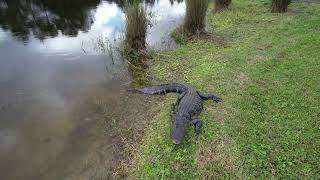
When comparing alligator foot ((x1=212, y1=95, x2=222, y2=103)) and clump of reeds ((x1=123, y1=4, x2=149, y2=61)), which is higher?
clump of reeds ((x1=123, y1=4, x2=149, y2=61))

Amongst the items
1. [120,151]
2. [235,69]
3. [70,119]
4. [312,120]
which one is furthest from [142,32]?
[312,120]

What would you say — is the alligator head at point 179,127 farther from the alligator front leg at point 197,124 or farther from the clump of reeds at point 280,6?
the clump of reeds at point 280,6

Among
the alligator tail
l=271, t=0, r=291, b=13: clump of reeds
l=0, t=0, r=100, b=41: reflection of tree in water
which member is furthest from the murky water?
l=271, t=0, r=291, b=13: clump of reeds

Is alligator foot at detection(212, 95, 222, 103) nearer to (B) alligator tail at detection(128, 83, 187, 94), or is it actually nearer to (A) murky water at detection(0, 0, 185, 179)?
(B) alligator tail at detection(128, 83, 187, 94)

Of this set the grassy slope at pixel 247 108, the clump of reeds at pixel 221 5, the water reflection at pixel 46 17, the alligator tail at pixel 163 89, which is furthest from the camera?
the clump of reeds at pixel 221 5

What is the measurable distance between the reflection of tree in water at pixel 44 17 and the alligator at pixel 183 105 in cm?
440

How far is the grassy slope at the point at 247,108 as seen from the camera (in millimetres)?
4305

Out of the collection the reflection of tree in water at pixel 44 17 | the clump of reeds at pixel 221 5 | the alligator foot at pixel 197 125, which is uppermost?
the clump of reeds at pixel 221 5

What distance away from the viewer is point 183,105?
5.49m

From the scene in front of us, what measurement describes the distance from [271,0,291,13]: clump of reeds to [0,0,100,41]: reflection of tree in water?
586 centimetres

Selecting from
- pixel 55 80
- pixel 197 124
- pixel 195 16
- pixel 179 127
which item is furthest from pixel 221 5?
pixel 179 127

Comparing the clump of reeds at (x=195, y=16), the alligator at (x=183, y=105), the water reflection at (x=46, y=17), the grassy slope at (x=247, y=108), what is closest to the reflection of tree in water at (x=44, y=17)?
the water reflection at (x=46, y=17)

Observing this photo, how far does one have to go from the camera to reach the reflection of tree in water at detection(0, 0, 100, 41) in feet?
32.7

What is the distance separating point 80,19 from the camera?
1102cm
